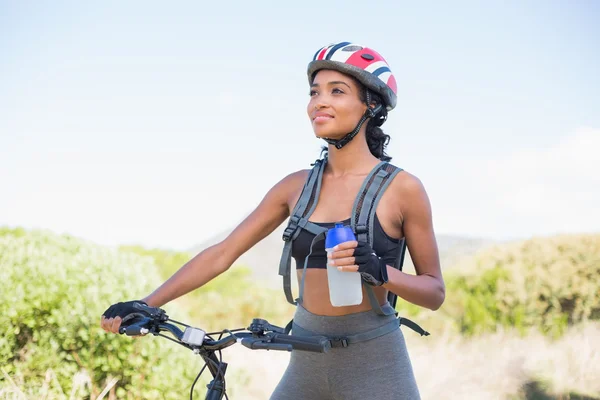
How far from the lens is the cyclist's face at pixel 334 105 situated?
3354mm

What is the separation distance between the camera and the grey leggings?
3.06m

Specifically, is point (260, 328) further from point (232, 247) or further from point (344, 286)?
point (232, 247)

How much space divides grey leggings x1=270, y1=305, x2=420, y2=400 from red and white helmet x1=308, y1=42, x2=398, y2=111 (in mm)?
1030

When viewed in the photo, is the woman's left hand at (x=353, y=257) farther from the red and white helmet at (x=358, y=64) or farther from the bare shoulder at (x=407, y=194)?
the red and white helmet at (x=358, y=64)

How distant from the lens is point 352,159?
3.46m

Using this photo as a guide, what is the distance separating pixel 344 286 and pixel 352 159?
85cm

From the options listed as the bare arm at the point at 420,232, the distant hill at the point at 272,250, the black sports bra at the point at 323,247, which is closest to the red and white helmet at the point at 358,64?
the bare arm at the point at 420,232

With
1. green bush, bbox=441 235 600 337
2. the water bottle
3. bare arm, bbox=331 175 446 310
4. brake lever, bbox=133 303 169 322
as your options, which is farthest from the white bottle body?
green bush, bbox=441 235 600 337

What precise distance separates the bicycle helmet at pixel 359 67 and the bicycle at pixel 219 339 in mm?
1080

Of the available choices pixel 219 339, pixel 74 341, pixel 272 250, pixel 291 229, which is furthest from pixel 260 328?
pixel 272 250

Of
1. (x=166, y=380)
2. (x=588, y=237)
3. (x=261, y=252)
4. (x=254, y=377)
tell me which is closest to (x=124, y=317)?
(x=166, y=380)

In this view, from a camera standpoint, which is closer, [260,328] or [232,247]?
[260,328]

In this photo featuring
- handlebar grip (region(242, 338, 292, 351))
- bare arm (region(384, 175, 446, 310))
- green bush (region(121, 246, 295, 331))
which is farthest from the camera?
green bush (region(121, 246, 295, 331))

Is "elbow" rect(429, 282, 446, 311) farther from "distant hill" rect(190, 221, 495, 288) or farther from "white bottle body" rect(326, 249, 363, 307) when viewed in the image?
"distant hill" rect(190, 221, 495, 288)
